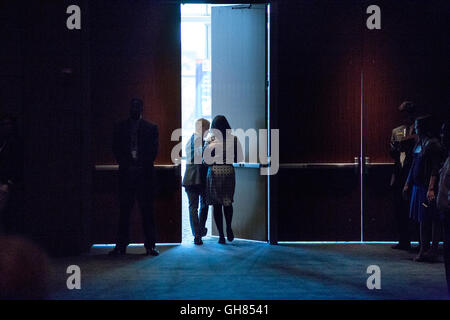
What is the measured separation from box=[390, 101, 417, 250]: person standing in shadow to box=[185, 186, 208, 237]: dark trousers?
2.72 meters

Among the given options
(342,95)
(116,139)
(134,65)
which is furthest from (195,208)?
(342,95)

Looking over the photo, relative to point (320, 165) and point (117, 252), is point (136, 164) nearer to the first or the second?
point (117, 252)

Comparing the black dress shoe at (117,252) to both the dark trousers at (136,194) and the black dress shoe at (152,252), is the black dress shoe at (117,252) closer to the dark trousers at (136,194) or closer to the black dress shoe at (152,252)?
the dark trousers at (136,194)

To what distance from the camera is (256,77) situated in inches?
366

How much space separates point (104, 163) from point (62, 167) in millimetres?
767

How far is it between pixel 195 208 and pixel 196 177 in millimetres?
493

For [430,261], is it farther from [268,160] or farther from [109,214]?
[109,214]

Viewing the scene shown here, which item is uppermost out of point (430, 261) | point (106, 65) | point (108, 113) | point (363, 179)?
point (106, 65)

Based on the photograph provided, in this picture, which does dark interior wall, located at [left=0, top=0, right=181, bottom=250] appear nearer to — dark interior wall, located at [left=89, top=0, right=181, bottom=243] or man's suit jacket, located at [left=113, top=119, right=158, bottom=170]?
dark interior wall, located at [left=89, top=0, right=181, bottom=243]

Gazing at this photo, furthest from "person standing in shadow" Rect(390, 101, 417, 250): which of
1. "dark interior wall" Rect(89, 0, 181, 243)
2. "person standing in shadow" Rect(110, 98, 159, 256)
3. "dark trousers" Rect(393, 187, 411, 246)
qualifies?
"person standing in shadow" Rect(110, 98, 159, 256)

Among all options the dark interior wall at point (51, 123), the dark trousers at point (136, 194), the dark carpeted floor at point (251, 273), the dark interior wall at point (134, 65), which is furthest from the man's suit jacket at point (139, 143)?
the dark carpeted floor at point (251, 273)
